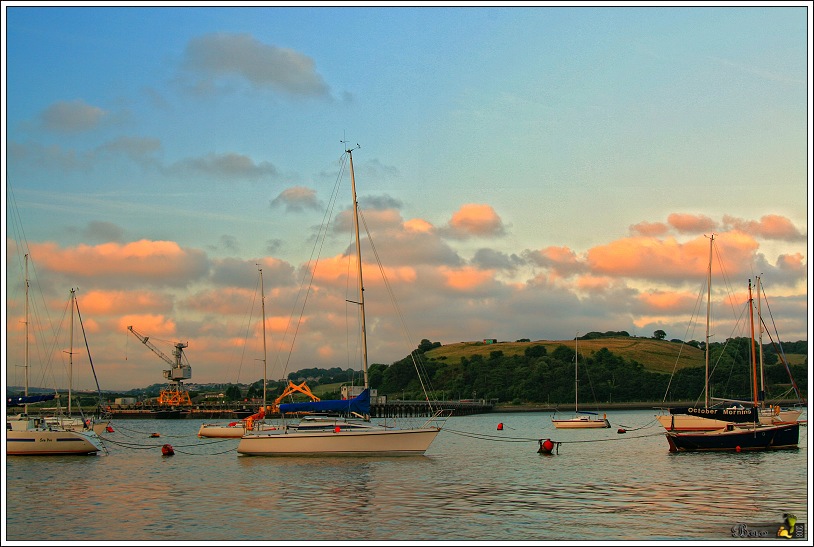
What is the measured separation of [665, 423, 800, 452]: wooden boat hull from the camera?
57219 millimetres

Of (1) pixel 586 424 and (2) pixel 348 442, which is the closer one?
(2) pixel 348 442

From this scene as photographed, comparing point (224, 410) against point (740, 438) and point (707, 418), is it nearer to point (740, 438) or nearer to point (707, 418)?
point (707, 418)

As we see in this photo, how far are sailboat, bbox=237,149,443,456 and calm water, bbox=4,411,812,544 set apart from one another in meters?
0.84

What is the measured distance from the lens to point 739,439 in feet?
188

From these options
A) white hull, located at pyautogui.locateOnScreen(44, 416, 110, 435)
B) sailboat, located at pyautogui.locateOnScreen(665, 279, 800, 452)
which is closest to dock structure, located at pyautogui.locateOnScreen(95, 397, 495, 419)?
white hull, located at pyautogui.locateOnScreen(44, 416, 110, 435)

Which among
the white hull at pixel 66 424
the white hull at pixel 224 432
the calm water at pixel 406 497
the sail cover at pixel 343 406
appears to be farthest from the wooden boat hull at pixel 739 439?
the white hull at pixel 224 432

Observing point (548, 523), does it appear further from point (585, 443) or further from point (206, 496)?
point (585, 443)

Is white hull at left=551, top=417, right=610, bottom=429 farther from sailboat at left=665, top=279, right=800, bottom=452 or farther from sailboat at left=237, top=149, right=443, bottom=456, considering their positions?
sailboat at left=237, top=149, right=443, bottom=456

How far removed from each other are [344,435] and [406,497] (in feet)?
52.0

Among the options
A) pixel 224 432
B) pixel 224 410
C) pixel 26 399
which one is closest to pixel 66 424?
Answer: pixel 26 399

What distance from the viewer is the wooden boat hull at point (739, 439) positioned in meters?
57.2

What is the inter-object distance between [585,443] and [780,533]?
54973 mm

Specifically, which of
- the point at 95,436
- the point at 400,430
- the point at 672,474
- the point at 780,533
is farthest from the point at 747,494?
the point at 95,436

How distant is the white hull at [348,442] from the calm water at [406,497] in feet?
2.42
